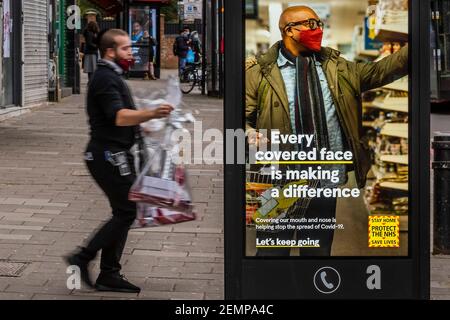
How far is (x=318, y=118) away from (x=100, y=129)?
1.60m

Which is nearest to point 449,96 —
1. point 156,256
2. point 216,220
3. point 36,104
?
point 36,104

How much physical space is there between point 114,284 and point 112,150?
88 cm

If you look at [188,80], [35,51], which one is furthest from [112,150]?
[188,80]

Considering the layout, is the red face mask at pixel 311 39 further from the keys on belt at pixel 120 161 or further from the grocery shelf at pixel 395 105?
the keys on belt at pixel 120 161

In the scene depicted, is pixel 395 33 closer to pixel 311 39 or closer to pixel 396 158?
pixel 311 39

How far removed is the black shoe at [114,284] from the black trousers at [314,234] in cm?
128

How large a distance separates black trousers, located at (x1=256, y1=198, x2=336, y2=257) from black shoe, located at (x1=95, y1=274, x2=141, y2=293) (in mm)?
1277

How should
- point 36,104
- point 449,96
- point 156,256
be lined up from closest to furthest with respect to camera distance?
point 156,256
point 36,104
point 449,96

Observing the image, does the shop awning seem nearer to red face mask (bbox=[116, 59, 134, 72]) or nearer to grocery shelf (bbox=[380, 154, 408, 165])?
red face mask (bbox=[116, 59, 134, 72])

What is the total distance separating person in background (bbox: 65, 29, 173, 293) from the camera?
5.95 m

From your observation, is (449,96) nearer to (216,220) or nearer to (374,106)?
(216,220)

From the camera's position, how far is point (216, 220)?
8.61 m

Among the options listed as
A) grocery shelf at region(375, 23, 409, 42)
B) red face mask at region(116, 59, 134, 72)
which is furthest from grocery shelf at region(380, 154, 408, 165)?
red face mask at region(116, 59, 134, 72)

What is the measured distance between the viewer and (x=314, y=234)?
5.12 metres
